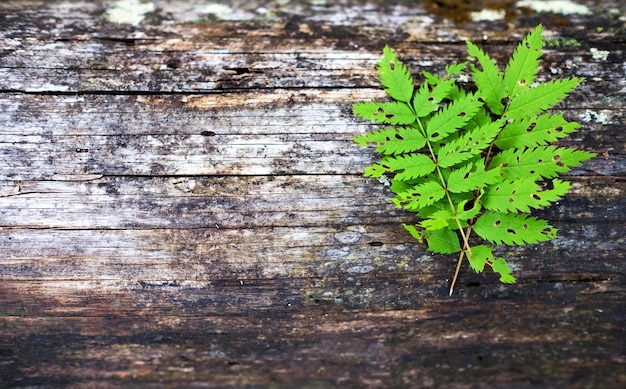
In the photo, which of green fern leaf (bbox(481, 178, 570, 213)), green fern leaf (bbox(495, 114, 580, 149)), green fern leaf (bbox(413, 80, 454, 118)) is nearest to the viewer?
green fern leaf (bbox(481, 178, 570, 213))

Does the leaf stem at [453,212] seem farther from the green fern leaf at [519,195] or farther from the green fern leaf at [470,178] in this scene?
the green fern leaf at [519,195]

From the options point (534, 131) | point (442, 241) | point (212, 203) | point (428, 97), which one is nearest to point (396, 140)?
point (428, 97)

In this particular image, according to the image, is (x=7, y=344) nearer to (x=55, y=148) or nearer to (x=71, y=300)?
(x=71, y=300)

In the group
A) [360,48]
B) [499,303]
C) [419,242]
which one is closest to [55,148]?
[360,48]

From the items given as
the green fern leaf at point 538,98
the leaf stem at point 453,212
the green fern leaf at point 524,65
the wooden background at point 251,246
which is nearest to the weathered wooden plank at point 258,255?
the wooden background at point 251,246

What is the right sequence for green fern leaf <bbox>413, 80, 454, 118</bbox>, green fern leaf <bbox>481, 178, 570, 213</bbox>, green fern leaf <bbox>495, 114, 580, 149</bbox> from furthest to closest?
green fern leaf <bbox>413, 80, 454, 118</bbox>, green fern leaf <bbox>495, 114, 580, 149</bbox>, green fern leaf <bbox>481, 178, 570, 213</bbox>

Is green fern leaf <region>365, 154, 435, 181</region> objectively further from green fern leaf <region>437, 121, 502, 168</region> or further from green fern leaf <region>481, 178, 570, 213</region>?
green fern leaf <region>481, 178, 570, 213</region>

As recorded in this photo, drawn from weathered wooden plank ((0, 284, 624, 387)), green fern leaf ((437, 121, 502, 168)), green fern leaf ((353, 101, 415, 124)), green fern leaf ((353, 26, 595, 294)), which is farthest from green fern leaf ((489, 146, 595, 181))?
weathered wooden plank ((0, 284, 624, 387))
